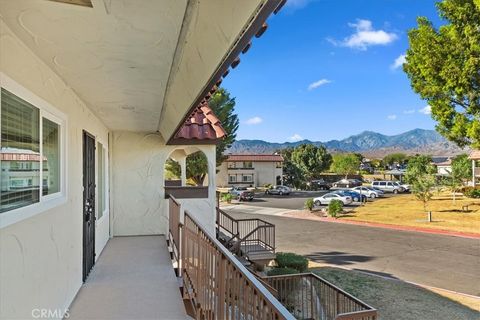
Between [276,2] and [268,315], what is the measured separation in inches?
56.8

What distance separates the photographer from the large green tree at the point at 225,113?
24.8 m

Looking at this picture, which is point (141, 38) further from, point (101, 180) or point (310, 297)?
point (310, 297)

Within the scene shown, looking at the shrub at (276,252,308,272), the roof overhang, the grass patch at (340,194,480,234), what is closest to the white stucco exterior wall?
the grass patch at (340,194,480,234)

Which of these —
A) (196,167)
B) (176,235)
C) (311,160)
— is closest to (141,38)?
(176,235)

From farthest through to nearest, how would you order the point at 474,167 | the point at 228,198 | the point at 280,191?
the point at 280,191, the point at 474,167, the point at 228,198

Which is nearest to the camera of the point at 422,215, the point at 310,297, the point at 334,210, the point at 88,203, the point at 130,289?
the point at 130,289

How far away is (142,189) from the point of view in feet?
30.2

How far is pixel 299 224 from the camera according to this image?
803 inches

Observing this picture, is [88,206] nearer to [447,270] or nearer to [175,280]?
[175,280]

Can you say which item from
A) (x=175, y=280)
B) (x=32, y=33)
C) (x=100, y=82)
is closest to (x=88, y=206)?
(x=175, y=280)

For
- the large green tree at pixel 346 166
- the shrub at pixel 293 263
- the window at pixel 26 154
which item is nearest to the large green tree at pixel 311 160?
the large green tree at pixel 346 166

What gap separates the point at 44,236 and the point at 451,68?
20.9 m

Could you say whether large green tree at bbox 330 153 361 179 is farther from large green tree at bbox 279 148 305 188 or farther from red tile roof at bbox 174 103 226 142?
red tile roof at bbox 174 103 226 142

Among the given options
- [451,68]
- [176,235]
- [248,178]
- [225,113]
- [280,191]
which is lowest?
→ [280,191]
